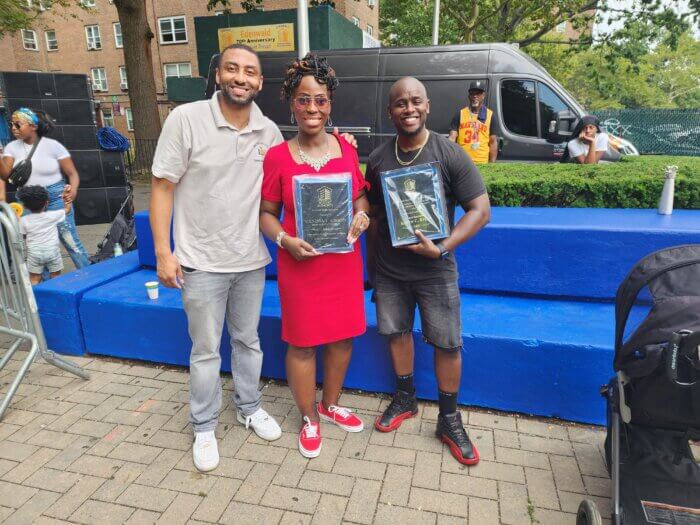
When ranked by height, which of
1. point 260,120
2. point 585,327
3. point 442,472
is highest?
point 260,120

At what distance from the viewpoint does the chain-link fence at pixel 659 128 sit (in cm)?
1686

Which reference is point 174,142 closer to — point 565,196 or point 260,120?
point 260,120

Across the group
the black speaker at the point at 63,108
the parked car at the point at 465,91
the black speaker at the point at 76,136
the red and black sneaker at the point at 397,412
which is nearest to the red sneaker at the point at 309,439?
the red and black sneaker at the point at 397,412

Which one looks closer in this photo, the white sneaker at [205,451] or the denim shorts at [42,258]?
the white sneaker at [205,451]

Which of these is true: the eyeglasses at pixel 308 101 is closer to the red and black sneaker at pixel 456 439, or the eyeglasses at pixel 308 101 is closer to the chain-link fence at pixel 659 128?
the red and black sneaker at pixel 456 439

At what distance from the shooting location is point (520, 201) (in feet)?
14.4

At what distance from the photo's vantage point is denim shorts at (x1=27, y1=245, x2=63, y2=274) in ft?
14.8

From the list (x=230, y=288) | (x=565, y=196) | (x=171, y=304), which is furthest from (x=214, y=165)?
(x=565, y=196)

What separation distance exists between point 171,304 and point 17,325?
1513mm

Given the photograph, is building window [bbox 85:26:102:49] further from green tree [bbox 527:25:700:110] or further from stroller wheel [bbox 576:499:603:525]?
stroller wheel [bbox 576:499:603:525]

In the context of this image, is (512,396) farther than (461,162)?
Yes

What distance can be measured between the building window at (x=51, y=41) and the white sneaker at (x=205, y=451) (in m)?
39.4

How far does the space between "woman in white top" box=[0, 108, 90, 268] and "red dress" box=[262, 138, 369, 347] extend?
140 inches

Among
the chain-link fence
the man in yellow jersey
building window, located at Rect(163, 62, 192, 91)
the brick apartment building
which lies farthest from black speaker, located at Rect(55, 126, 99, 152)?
building window, located at Rect(163, 62, 192, 91)
